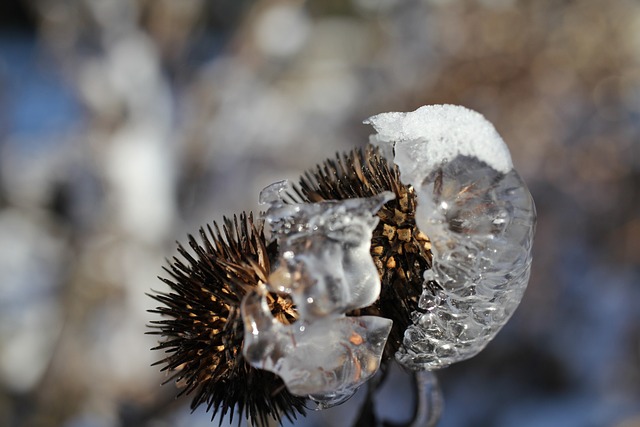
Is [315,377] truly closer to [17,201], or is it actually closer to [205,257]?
[205,257]

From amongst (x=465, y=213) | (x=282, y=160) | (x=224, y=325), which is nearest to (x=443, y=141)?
(x=465, y=213)

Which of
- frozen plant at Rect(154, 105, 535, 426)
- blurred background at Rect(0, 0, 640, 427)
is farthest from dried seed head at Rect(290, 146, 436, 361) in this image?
blurred background at Rect(0, 0, 640, 427)

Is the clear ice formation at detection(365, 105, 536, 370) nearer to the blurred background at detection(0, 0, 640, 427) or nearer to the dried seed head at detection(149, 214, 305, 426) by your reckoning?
the dried seed head at detection(149, 214, 305, 426)

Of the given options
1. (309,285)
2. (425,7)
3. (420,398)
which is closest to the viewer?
(309,285)

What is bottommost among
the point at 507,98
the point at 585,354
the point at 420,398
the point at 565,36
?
the point at 585,354

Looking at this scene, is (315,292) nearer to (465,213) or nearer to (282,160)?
(465,213)

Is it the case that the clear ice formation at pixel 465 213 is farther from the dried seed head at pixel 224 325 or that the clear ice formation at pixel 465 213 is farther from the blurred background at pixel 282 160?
the blurred background at pixel 282 160

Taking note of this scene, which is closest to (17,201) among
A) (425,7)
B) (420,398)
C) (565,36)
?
(425,7)
